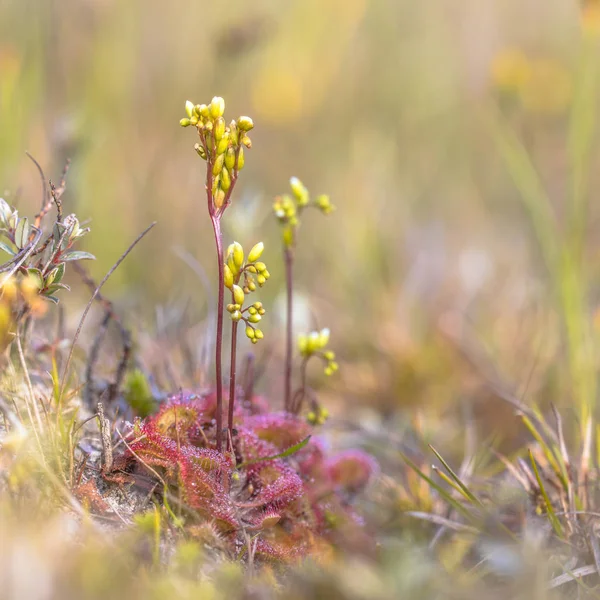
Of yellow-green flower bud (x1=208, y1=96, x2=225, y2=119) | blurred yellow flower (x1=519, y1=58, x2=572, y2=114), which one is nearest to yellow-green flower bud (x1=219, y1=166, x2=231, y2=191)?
yellow-green flower bud (x1=208, y1=96, x2=225, y2=119)

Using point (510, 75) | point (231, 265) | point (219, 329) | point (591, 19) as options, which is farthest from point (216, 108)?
point (510, 75)

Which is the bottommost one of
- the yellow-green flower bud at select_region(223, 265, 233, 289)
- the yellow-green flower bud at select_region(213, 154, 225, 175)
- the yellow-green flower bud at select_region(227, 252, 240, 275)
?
the yellow-green flower bud at select_region(223, 265, 233, 289)

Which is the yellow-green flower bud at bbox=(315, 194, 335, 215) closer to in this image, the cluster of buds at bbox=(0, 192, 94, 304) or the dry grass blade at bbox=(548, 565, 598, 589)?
the cluster of buds at bbox=(0, 192, 94, 304)

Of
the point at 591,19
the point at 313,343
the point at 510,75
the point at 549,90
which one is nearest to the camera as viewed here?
the point at 313,343

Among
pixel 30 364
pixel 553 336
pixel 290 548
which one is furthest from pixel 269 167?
pixel 290 548

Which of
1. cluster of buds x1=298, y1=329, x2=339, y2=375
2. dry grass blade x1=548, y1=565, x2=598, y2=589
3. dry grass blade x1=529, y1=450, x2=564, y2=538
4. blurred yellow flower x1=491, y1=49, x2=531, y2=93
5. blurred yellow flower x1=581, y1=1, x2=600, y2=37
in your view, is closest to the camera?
dry grass blade x1=548, y1=565, x2=598, y2=589

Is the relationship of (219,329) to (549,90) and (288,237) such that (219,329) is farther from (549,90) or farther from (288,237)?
(549,90)

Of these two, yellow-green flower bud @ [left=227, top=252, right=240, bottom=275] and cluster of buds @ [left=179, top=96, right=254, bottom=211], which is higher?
cluster of buds @ [left=179, top=96, right=254, bottom=211]
